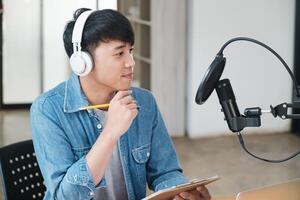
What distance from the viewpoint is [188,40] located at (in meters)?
4.91

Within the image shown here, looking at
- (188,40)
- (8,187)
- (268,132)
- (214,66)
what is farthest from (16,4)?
(214,66)

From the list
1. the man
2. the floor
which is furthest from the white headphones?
the floor

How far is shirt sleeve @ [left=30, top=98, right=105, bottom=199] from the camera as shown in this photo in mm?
1320

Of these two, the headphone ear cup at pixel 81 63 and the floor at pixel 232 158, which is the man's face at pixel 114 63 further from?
the floor at pixel 232 158

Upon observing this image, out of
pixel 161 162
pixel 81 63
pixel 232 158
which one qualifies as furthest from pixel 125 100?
pixel 232 158

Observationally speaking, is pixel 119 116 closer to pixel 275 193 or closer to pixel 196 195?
pixel 196 195

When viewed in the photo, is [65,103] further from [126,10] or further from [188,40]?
[126,10]

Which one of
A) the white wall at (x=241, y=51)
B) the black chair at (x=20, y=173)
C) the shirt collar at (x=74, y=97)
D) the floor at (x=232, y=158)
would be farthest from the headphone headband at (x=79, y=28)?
the white wall at (x=241, y=51)

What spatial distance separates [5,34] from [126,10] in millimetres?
1338

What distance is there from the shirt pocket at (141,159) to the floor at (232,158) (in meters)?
1.98

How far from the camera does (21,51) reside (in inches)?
235

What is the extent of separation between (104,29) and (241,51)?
3.66 meters

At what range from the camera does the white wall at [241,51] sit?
4.82 metres

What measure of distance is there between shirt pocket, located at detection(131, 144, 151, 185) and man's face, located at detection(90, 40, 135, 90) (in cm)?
19
